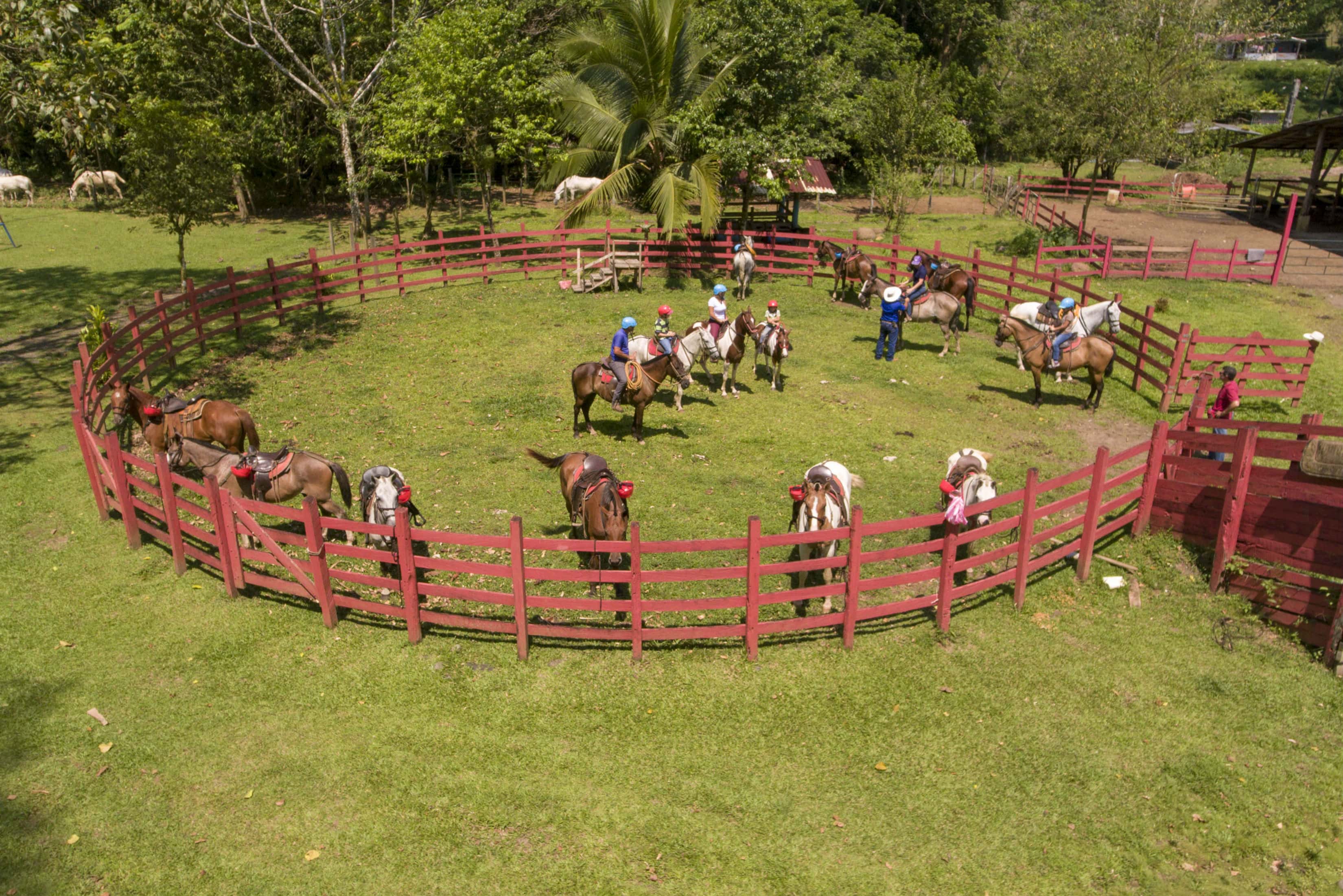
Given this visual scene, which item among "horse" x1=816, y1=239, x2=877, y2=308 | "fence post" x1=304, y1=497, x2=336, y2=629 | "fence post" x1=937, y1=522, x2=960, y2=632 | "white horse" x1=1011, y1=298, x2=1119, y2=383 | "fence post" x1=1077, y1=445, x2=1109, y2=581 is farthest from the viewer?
"horse" x1=816, y1=239, x2=877, y2=308

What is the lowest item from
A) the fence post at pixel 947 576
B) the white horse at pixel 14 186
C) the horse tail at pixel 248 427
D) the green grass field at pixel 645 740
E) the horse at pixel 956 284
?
the green grass field at pixel 645 740

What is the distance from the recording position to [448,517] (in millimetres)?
12984

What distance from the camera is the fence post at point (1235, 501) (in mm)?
10727

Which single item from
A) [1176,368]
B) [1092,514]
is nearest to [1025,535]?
[1092,514]

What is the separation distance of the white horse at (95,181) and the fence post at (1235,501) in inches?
1662

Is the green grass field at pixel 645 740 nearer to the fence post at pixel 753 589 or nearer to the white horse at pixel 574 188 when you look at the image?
the fence post at pixel 753 589

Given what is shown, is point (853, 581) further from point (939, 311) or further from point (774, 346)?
Answer: point (939, 311)

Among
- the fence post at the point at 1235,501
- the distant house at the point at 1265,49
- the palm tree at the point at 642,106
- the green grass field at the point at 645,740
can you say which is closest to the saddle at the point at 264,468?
the green grass field at the point at 645,740

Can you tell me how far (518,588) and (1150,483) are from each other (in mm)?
8687

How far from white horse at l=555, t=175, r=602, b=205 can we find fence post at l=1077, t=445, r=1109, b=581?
94.7 feet

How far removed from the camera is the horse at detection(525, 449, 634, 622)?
10430mm

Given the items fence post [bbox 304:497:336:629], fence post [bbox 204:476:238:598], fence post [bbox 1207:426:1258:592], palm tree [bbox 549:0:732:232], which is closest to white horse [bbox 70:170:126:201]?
palm tree [bbox 549:0:732:232]

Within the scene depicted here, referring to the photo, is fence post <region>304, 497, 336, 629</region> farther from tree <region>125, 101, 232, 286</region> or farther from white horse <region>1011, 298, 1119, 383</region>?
tree <region>125, 101, 232, 286</region>

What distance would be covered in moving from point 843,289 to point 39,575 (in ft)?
66.3
